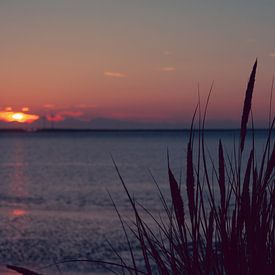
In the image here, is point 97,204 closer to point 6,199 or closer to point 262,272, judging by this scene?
point 6,199

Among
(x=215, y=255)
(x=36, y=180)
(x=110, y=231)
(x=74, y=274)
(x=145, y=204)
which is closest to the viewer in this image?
(x=215, y=255)

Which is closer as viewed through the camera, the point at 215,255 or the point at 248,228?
the point at 248,228

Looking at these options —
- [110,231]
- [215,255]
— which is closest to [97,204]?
[110,231]

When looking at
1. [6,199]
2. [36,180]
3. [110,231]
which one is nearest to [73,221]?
[110,231]

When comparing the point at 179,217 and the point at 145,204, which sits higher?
the point at 179,217

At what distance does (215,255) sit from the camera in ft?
6.24

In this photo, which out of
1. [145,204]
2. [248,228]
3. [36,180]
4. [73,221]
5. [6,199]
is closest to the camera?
[248,228]

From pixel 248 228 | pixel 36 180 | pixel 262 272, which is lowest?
pixel 36 180

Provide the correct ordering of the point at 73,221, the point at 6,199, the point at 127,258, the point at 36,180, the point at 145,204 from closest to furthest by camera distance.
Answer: the point at 127,258
the point at 73,221
the point at 145,204
the point at 6,199
the point at 36,180

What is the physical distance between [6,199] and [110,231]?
1362 centimetres

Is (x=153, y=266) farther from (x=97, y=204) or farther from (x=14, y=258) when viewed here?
(x=97, y=204)

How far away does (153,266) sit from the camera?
1396 centimetres

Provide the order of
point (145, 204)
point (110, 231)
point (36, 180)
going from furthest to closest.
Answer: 1. point (36, 180)
2. point (145, 204)
3. point (110, 231)

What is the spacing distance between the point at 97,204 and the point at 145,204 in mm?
1917
